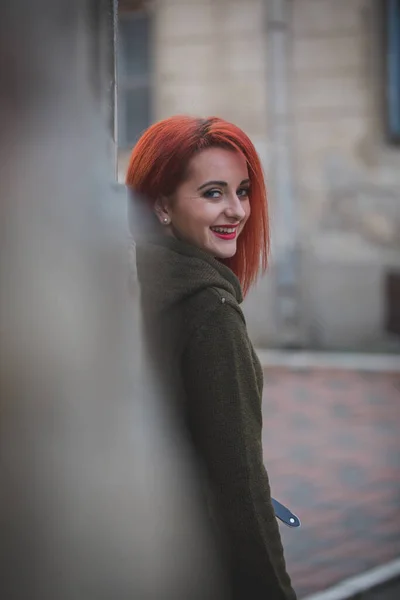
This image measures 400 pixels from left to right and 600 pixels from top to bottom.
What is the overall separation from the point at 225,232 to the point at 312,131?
7.28 meters

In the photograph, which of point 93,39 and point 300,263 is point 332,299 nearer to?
point 300,263

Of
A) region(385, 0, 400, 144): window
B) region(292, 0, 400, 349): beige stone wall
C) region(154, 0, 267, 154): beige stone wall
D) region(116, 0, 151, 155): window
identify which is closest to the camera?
region(385, 0, 400, 144): window

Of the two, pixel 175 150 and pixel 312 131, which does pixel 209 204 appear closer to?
pixel 175 150

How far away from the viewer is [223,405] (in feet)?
5.62

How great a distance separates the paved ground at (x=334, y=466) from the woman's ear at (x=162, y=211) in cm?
227

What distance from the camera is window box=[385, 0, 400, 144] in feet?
28.5

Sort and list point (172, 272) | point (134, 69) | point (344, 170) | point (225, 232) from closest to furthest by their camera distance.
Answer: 1. point (172, 272)
2. point (225, 232)
3. point (344, 170)
4. point (134, 69)

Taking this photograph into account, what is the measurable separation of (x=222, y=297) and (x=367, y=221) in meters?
7.32

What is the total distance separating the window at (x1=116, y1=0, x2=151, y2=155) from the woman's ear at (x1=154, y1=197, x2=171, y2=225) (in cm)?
756

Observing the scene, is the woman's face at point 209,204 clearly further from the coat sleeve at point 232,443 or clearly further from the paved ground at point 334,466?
the paved ground at point 334,466

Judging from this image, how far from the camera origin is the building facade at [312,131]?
8805 millimetres

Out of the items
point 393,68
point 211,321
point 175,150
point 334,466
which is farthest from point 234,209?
point 393,68

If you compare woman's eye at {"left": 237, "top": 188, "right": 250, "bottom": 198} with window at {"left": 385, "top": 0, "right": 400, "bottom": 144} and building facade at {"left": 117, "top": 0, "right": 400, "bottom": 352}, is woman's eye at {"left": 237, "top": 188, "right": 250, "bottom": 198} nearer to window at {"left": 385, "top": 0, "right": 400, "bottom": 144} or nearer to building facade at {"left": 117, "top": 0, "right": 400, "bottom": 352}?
building facade at {"left": 117, "top": 0, "right": 400, "bottom": 352}

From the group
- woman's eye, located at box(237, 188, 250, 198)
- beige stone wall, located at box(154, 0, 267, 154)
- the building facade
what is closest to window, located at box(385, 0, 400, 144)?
the building facade
